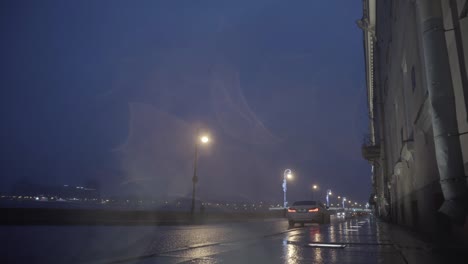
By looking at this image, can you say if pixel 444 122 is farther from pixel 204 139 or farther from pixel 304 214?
pixel 204 139

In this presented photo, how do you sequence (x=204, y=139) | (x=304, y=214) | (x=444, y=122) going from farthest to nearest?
(x=204, y=139) → (x=304, y=214) → (x=444, y=122)

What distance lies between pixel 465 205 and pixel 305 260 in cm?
322

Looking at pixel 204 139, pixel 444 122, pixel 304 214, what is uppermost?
pixel 204 139

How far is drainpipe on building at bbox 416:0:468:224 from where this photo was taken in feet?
23.0

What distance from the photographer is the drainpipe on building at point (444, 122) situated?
23.0ft

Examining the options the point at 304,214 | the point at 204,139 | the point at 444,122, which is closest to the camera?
the point at 444,122

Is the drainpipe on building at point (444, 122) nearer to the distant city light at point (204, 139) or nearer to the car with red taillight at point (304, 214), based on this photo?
the car with red taillight at point (304, 214)

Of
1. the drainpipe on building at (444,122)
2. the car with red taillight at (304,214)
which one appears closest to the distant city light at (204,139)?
the car with red taillight at (304,214)

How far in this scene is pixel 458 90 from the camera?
7758mm

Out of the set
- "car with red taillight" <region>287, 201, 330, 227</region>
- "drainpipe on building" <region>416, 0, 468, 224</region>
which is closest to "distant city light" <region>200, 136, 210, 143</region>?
"car with red taillight" <region>287, 201, 330, 227</region>

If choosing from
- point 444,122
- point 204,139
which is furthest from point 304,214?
point 444,122

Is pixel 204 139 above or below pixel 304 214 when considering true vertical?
above

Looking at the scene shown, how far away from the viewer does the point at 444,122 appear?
7.28m

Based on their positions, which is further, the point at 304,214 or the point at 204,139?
the point at 204,139
